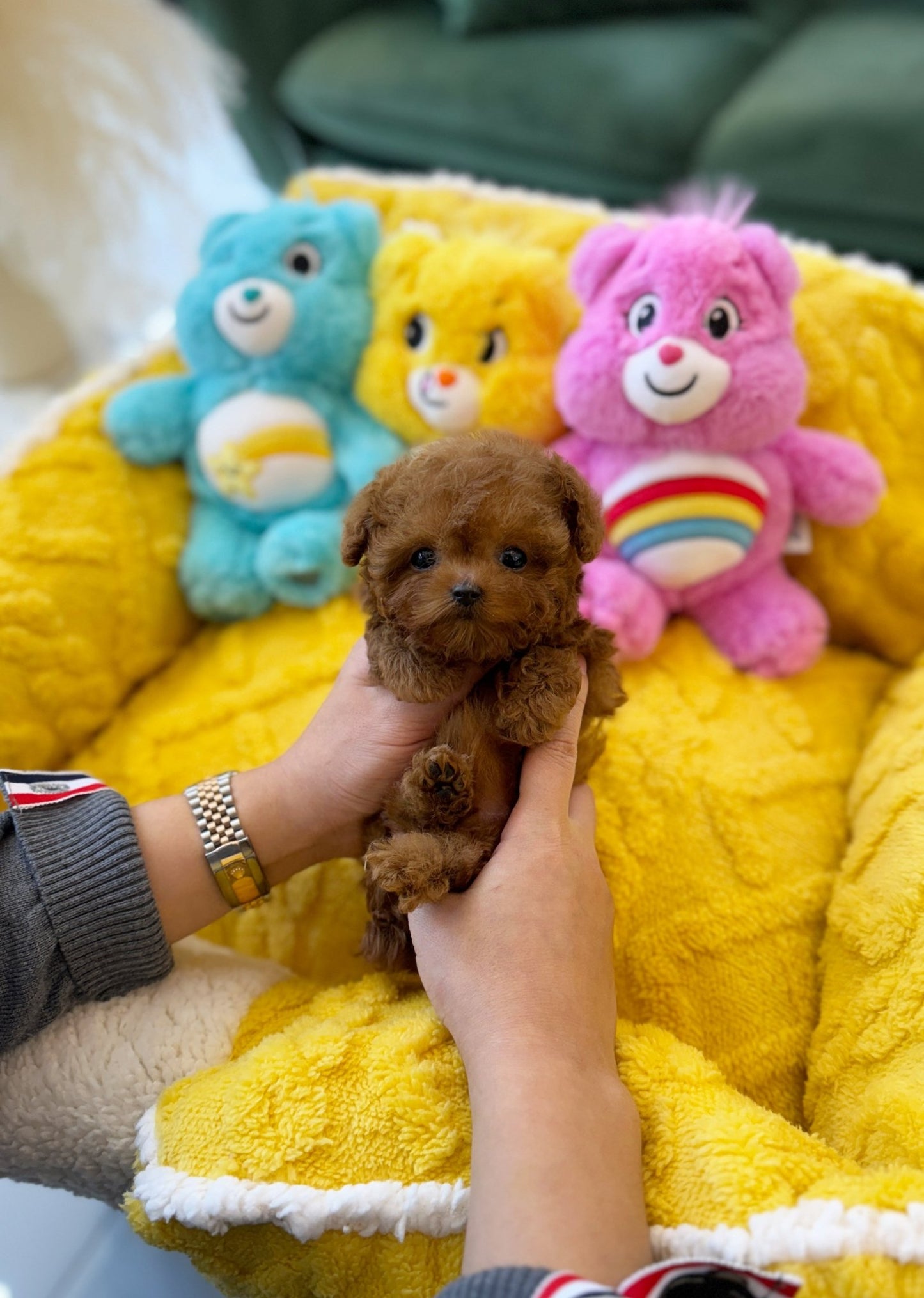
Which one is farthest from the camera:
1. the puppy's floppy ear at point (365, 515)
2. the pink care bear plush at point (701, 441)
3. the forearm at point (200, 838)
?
the pink care bear plush at point (701, 441)

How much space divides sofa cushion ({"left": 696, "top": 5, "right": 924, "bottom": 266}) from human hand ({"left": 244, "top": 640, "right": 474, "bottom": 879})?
174cm

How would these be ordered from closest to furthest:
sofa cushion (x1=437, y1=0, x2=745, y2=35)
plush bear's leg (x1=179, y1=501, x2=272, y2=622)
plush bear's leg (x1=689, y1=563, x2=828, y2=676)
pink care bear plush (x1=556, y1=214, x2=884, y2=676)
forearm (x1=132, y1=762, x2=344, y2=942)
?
forearm (x1=132, y1=762, x2=344, y2=942) < pink care bear plush (x1=556, y1=214, x2=884, y2=676) < plush bear's leg (x1=689, y1=563, x2=828, y2=676) < plush bear's leg (x1=179, y1=501, x2=272, y2=622) < sofa cushion (x1=437, y1=0, x2=745, y2=35)

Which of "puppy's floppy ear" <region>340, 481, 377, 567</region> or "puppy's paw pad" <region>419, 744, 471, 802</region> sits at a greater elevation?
"puppy's floppy ear" <region>340, 481, 377, 567</region>

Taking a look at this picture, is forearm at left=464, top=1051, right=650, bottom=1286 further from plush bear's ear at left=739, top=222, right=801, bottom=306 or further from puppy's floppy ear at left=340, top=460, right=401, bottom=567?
plush bear's ear at left=739, top=222, right=801, bottom=306

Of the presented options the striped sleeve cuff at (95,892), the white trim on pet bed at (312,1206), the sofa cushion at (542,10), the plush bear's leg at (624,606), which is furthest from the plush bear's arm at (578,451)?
the sofa cushion at (542,10)

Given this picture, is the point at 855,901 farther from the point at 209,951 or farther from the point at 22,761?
the point at 22,761

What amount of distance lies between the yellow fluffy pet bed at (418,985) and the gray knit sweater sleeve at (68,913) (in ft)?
0.16

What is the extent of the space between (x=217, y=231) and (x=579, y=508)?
0.86 m

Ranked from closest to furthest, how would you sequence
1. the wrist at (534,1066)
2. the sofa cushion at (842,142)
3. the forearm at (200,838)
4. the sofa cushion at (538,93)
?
the wrist at (534,1066) < the forearm at (200,838) < the sofa cushion at (842,142) < the sofa cushion at (538,93)

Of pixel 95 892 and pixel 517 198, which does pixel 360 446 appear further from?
pixel 95 892

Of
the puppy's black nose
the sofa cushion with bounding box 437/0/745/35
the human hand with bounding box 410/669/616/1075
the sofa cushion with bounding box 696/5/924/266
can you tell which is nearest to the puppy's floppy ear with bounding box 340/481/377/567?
the puppy's black nose

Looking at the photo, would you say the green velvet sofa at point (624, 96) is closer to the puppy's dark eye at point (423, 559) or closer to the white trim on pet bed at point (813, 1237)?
the puppy's dark eye at point (423, 559)

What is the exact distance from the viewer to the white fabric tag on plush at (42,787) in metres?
0.93

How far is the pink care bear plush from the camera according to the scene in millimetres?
1081
